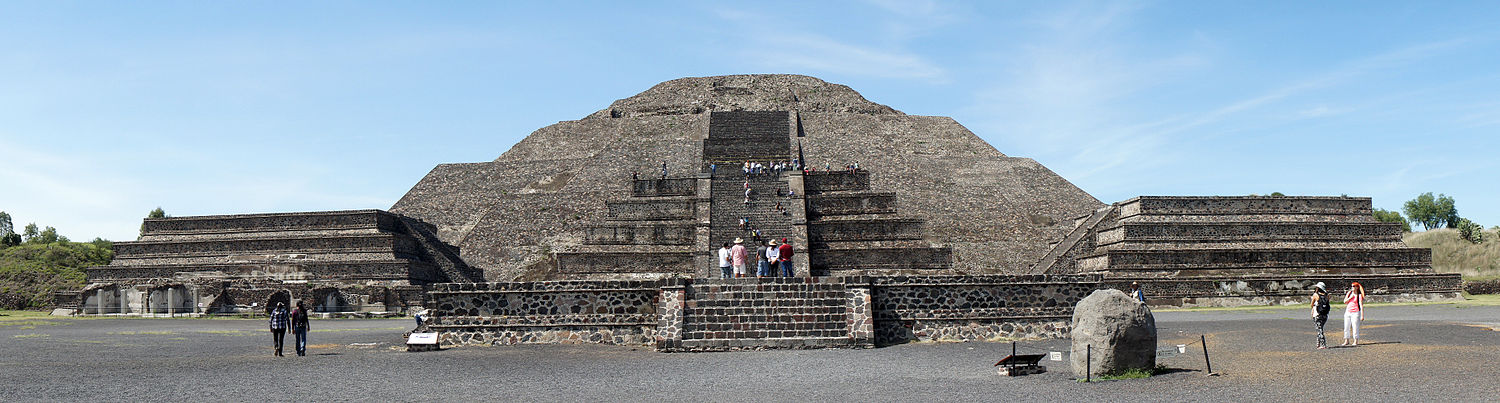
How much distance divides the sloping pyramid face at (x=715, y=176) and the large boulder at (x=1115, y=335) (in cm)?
1777

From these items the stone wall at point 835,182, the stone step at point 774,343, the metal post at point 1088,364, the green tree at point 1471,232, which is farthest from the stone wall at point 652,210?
the green tree at point 1471,232

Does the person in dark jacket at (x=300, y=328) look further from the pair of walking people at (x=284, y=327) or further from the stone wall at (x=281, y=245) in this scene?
the stone wall at (x=281, y=245)

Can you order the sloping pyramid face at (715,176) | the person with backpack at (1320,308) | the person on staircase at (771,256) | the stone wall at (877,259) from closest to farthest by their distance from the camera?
the person with backpack at (1320,308) → the person on staircase at (771,256) → the stone wall at (877,259) → the sloping pyramid face at (715,176)

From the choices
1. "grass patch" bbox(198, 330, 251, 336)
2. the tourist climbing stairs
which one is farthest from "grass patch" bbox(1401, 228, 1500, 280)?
"grass patch" bbox(198, 330, 251, 336)

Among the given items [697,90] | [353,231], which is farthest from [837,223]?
[697,90]

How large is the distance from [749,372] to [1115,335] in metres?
4.14

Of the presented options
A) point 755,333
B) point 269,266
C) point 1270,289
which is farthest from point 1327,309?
point 269,266

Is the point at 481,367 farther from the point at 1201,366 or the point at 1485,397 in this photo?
the point at 1485,397

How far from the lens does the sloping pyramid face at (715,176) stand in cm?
3784

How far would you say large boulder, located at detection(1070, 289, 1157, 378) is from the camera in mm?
11266

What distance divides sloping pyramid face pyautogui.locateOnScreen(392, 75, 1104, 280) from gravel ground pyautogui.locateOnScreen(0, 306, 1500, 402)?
13.4m

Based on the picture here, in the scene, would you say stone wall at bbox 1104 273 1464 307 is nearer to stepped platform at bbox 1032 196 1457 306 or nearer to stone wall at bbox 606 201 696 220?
stepped platform at bbox 1032 196 1457 306

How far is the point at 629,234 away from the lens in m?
30.9

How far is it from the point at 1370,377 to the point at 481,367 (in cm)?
984
